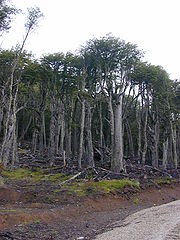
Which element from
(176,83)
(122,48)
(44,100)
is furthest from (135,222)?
(176,83)

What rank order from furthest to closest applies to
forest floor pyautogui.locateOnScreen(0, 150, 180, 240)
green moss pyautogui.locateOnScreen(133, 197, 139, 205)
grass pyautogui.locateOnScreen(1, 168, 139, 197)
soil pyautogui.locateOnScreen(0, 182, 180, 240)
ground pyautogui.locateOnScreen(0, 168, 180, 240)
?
green moss pyautogui.locateOnScreen(133, 197, 139, 205) → grass pyautogui.locateOnScreen(1, 168, 139, 197) → forest floor pyautogui.locateOnScreen(0, 150, 180, 240) → ground pyautogui.locateOnScreen(0, 168, 180, 240) → soil pyautogui.locateOnScreen(0, 182, 180, 240)

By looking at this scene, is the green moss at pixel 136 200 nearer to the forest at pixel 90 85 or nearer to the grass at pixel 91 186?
the grass at pixel 91 186

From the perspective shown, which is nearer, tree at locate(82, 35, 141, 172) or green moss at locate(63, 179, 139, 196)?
green moss at locate(63, 179, 139, 196)

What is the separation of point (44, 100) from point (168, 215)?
23.8m

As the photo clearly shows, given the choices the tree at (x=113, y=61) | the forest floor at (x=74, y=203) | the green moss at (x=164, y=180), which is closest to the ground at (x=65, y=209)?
the forest floor at (x=74, y=203)

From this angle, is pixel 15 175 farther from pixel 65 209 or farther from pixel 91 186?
pixel 65 209

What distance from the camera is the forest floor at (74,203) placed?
39.2 feet

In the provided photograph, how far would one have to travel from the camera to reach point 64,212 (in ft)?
47.9

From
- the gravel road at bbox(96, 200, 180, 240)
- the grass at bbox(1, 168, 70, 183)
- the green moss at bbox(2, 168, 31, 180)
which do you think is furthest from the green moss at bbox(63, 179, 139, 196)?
the green moss at bbox(2, 168, 31, 180)

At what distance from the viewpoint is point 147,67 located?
32.4 m

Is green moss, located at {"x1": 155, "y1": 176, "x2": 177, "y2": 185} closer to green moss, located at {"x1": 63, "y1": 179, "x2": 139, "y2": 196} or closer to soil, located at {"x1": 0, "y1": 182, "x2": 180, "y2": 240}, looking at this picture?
soil, located at {"x1": 0, "y1": 182, "x2": 180, "y2": 240}

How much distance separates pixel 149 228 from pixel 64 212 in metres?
4.65

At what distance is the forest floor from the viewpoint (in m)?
12.0

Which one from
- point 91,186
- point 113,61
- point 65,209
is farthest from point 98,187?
point 113,61
